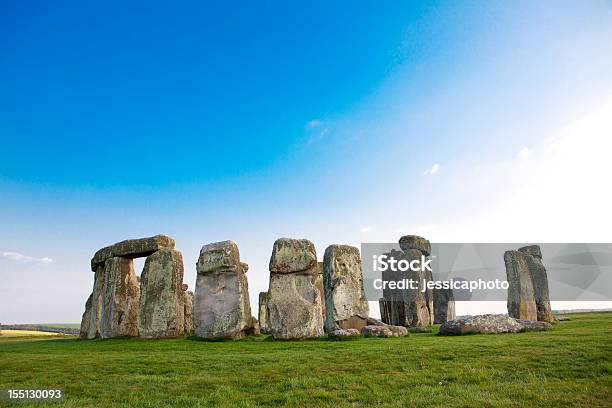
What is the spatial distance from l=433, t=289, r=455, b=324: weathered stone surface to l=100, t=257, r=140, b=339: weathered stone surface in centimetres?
1706

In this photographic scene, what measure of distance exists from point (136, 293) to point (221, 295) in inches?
211

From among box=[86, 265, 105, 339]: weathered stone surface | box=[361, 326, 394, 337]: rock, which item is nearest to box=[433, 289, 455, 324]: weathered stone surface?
box=[361, 326, 394, 337]: rock

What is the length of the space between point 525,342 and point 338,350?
411 centimetres

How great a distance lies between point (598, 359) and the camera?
832 centimetres

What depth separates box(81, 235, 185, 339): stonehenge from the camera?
16.7m

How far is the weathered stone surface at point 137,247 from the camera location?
18.2 metres

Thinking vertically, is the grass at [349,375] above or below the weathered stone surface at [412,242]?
below

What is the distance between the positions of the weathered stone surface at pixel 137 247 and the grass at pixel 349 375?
7.31 meters

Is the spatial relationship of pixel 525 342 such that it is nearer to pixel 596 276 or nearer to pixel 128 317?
pixel 128 317

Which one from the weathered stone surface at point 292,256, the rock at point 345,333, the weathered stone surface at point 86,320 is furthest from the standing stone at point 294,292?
the weathered stone surface at point 86,320

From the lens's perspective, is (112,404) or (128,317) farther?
(128,317)

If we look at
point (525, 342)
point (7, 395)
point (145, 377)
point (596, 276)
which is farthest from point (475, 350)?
point (596, 276)

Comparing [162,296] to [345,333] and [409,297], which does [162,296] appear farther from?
[409,297]

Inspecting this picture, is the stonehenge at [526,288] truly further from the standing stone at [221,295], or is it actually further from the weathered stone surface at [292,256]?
the standing stone at [221,295]
